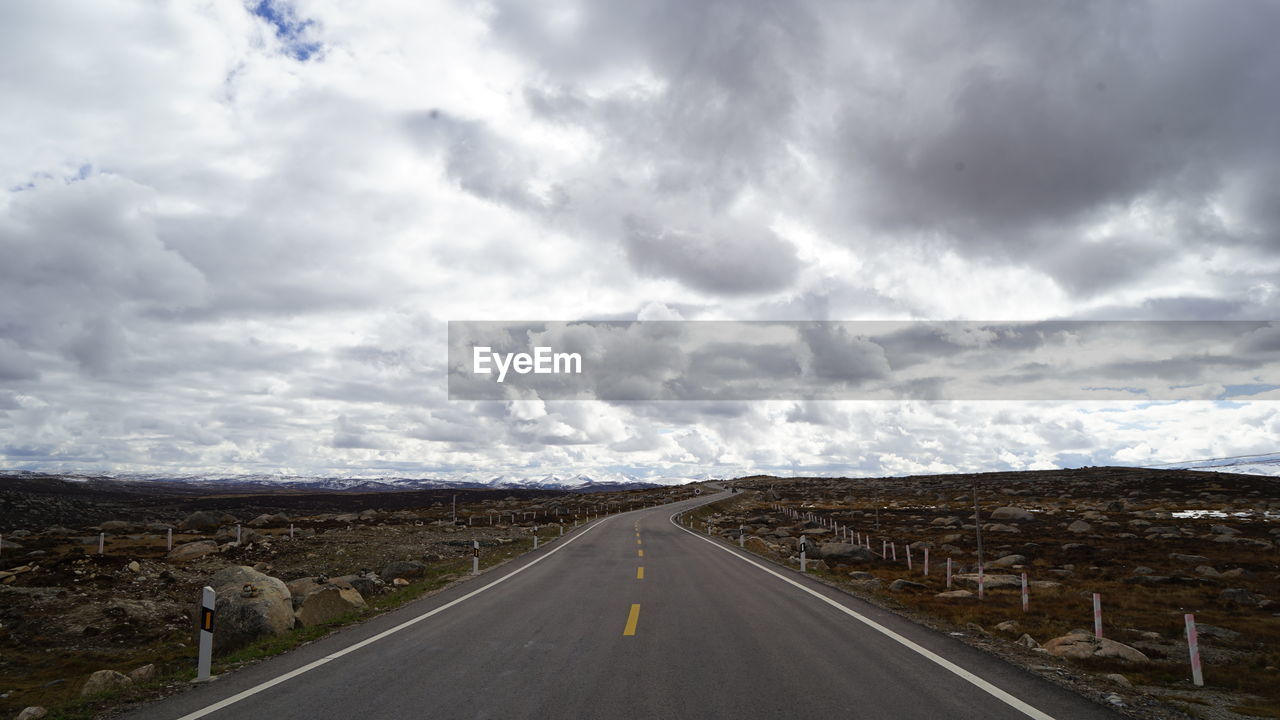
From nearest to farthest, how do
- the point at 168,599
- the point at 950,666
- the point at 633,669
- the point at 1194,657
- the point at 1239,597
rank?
the point at 633,669
the point at 950,666
the point at 1194,657
the point at 1239,597
the point at 168,599

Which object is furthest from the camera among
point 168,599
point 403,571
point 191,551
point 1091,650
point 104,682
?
point 191,551

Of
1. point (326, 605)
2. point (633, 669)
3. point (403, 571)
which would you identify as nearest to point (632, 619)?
point (633, 669)

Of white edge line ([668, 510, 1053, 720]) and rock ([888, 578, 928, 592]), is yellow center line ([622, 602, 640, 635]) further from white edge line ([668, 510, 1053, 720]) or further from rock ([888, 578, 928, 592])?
rock ([888, 578, 928, 592])

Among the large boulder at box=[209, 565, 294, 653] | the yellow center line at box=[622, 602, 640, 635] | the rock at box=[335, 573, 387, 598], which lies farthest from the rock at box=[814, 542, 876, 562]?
the large boulder at box=[209, 565, 294, 653]

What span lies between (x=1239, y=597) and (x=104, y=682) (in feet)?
95.8

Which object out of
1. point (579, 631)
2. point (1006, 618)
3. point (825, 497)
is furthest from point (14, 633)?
point (825, 497)

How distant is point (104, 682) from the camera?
29.5ft

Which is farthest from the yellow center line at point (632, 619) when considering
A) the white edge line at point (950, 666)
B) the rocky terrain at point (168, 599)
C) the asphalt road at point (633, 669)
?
the rocky terrain at point (168, 599)

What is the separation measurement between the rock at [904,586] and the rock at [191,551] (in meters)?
32.0

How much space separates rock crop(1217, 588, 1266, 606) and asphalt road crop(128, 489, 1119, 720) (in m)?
15.5

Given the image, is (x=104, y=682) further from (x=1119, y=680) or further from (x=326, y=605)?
(x=1119, y=680)

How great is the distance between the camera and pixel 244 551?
32.1 m

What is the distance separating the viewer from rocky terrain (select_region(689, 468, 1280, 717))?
9812 millimetres

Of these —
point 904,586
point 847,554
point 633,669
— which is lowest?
point 847,554
